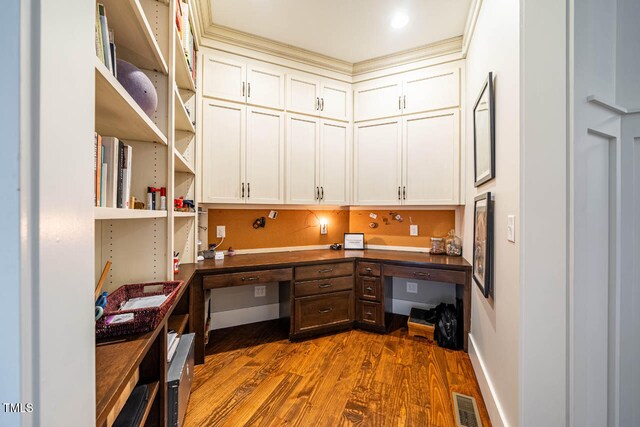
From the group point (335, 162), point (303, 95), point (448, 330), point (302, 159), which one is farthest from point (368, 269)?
point (303, 95)

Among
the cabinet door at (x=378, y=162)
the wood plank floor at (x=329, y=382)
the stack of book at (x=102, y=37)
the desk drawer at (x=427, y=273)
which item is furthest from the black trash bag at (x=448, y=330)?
the stack of book at (x=102, y=37)

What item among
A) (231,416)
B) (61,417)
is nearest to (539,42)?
(61,417)

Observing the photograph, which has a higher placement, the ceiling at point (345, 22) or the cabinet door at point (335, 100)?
the ceiling at point (345, 22)

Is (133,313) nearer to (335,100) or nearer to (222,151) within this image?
(222,151)

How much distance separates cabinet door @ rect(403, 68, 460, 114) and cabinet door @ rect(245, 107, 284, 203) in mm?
1350

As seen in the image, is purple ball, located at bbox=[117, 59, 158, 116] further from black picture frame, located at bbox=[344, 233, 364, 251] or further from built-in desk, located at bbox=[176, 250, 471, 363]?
black picture frame, located at bbox=[344, 233, 364, 251]

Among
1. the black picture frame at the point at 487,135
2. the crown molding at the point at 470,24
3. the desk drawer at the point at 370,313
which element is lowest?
the desk drawer at the point at 370,313

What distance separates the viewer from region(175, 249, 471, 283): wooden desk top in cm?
217

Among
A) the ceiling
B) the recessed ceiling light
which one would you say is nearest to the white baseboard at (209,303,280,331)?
the ceiling

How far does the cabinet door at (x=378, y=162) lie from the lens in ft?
9.28

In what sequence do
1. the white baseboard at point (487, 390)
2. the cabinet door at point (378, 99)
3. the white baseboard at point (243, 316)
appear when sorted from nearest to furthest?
1. the white baseboard at point (487, 390)
2. the white baseboard at point (243, 316)
3. the cabinet door at point (378, 99)

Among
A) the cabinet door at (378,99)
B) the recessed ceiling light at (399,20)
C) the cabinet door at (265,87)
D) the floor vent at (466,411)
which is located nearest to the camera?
the floor vent at (466,411)

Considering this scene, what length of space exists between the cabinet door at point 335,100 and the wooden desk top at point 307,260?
4.97ft

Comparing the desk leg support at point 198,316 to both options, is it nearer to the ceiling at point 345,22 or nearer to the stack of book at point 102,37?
the stack of book at point 102,37
